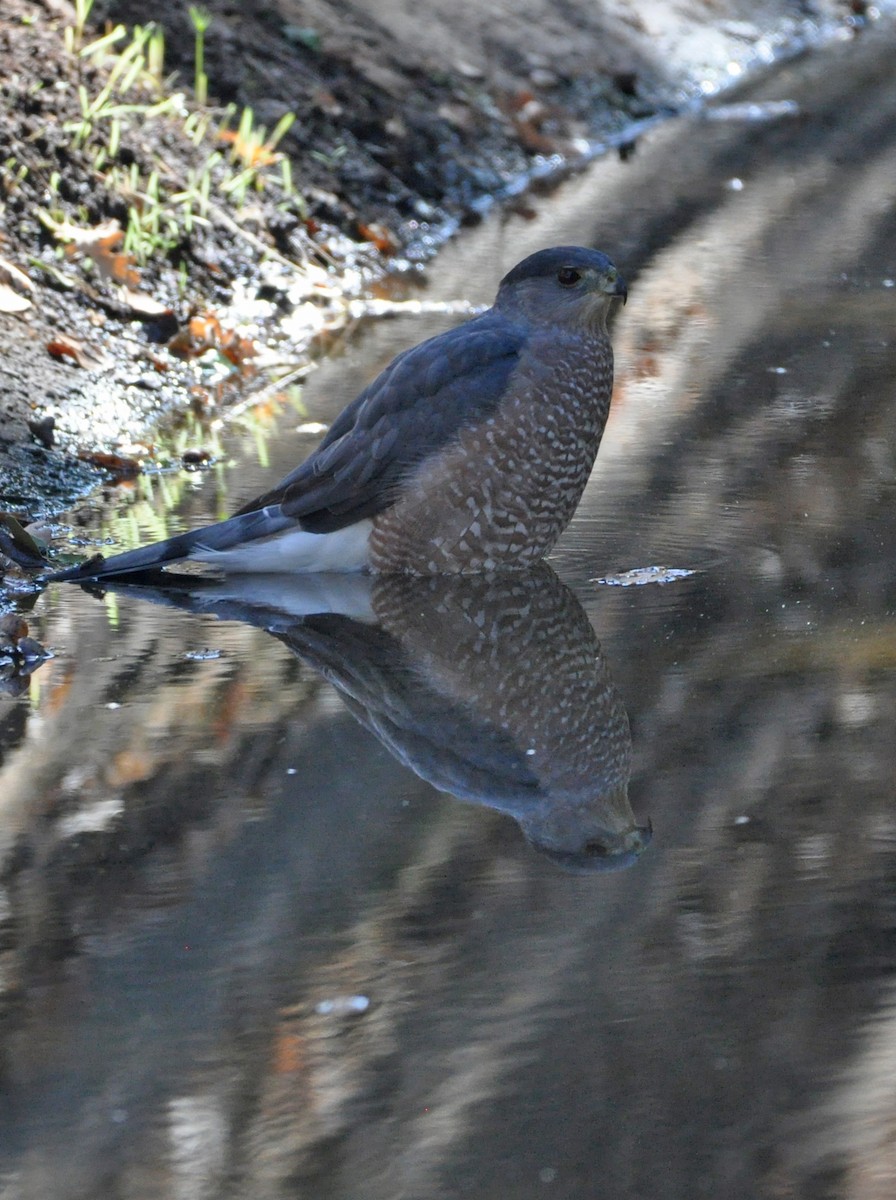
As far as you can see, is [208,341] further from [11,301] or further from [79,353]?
[11,301]

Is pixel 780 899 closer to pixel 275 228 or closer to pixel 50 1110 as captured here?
pixel 50 1110

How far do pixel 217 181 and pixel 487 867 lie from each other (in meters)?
5.83

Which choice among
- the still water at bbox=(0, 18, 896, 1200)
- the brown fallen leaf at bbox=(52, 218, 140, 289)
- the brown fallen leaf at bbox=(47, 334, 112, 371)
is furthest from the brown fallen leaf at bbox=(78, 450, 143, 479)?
the brown fallen leaf at bbox=(52, 218, 140, 289)

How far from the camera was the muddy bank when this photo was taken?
664cm

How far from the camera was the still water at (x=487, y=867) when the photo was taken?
2.52 m

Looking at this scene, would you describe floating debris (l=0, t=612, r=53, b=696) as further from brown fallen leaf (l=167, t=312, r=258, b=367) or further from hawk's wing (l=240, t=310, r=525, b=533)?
brown fallen leaf (l=167, t=312, r=258, b=367)

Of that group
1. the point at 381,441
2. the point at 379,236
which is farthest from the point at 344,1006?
the point at 379,236

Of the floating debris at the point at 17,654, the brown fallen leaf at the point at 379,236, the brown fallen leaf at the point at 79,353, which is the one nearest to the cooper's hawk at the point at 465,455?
the floating debris at the point at 17,654

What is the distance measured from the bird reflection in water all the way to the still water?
1 cm

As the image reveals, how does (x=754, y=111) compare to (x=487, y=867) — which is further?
(x=754, y=111)

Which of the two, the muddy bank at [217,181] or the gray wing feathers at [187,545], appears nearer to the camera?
the gray wing feathers at [187,545]

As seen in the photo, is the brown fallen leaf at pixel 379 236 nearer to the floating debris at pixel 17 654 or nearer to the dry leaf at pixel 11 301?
the dry leaf at pixel 11 301

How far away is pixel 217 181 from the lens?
846cm

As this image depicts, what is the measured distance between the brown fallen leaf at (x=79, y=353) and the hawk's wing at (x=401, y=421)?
6.08 feet
